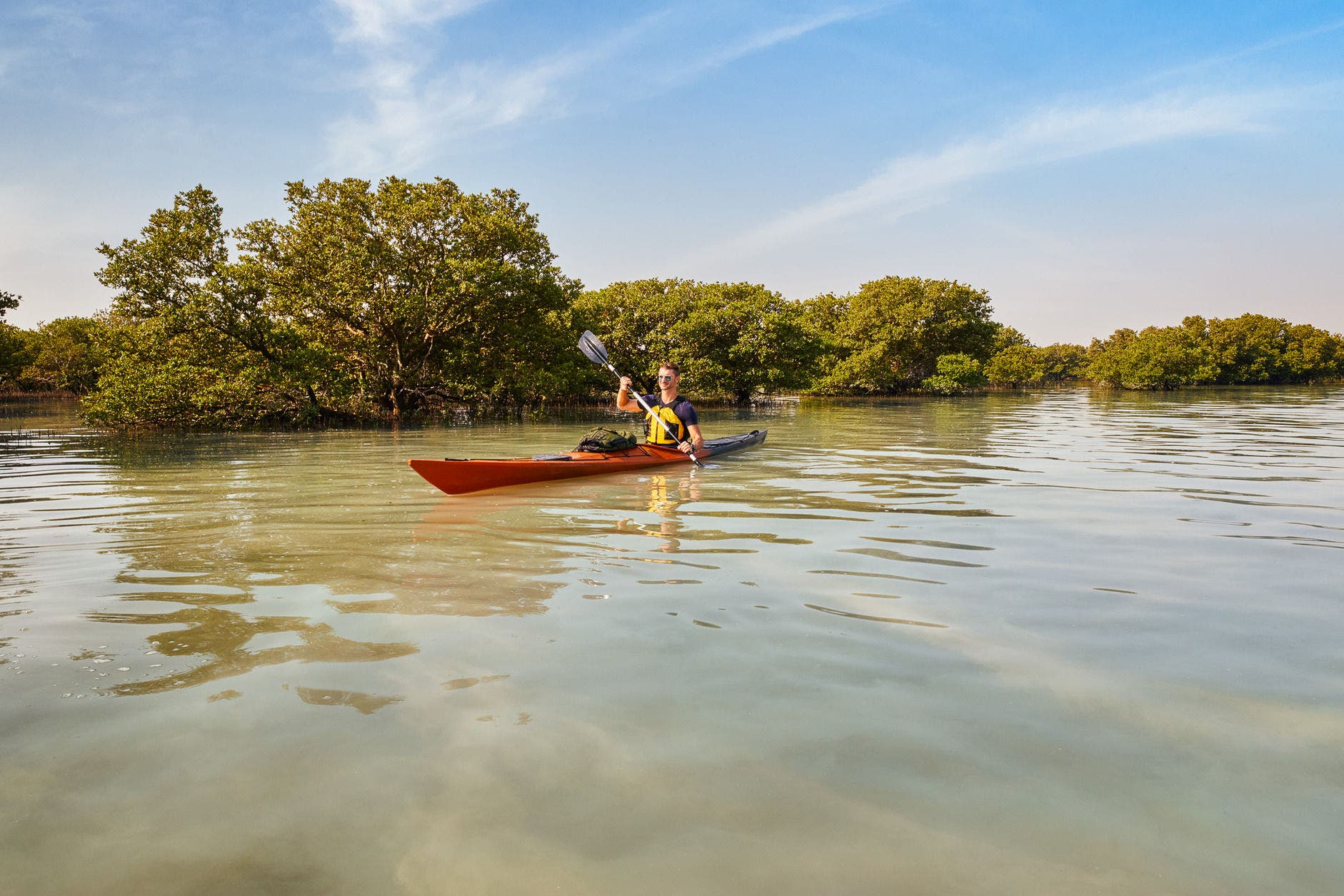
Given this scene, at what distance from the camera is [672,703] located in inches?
104

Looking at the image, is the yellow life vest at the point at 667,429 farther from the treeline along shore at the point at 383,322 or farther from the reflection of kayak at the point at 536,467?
the treeline along shore at the point at 383,322

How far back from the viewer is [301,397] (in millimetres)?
18125

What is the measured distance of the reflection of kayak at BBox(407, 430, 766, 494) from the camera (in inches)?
276

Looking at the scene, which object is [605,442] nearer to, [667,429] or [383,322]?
[667,429]

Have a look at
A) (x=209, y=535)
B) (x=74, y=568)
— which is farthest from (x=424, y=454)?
(x=74, y=568)

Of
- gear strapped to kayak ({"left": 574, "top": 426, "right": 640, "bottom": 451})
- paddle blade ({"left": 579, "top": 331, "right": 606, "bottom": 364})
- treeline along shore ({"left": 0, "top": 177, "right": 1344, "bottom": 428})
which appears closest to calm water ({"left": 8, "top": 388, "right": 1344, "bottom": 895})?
gear strapped to kayak ({"left": 574, "top": 426, "right": 640, "bottom": 451})

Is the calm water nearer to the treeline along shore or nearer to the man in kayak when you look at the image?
the man in kayak

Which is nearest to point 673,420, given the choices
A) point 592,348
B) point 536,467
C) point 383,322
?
point 536,467

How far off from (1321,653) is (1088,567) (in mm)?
1429

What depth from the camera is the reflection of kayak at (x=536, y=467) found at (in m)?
7.01

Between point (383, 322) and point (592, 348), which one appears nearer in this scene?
point (592, 348)

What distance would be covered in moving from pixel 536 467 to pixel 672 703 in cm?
535

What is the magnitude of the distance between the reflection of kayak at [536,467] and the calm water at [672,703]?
36.6 inches

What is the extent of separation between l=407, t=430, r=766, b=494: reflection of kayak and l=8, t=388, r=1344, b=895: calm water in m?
0.93
